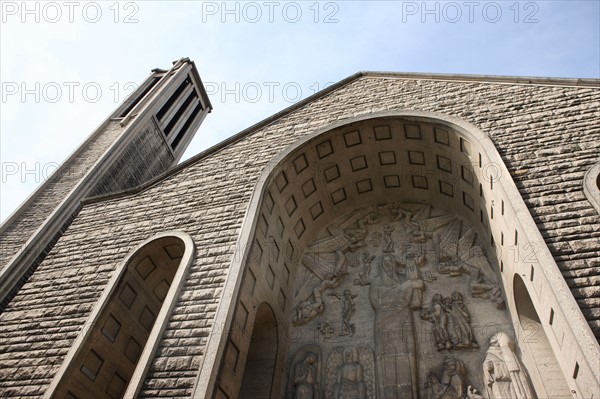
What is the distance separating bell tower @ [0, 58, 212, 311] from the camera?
11.1 m

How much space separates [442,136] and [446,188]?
52.3 inches

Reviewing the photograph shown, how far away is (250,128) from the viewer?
10.5m

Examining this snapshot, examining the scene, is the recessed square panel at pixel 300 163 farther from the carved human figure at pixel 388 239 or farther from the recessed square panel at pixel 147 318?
the recessed square panel at pixel 147 318

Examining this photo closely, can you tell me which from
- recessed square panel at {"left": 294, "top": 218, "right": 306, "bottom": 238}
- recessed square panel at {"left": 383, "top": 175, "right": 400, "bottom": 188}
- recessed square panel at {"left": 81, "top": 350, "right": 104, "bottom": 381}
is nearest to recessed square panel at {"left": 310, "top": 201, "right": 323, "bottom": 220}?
recessed square panel at {"left": 294, "top": 218, "right": 306, "bottom": 238}

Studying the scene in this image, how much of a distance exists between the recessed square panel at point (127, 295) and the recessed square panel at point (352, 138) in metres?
5.27

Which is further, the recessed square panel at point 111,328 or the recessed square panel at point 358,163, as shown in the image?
the recessed square panel at point 358,163

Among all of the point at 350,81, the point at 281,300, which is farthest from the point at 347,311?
the point at 350,81

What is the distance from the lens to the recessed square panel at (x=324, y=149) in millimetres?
9727

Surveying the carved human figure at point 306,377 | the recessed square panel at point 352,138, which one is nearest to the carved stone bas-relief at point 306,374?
the carved human figure at point 306,377

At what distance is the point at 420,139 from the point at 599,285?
16.2ft

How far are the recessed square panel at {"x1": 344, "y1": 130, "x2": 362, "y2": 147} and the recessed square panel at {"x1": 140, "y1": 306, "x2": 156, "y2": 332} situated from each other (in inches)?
209

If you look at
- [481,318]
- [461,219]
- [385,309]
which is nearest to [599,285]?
[481,318]

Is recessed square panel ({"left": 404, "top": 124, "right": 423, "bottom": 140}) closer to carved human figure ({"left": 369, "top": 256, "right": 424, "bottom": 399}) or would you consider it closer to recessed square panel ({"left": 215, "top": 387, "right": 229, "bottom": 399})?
carved human figure ({"left": 369, "top": 256, "right": 424, "bottom": 399})

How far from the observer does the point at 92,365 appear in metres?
6.79
